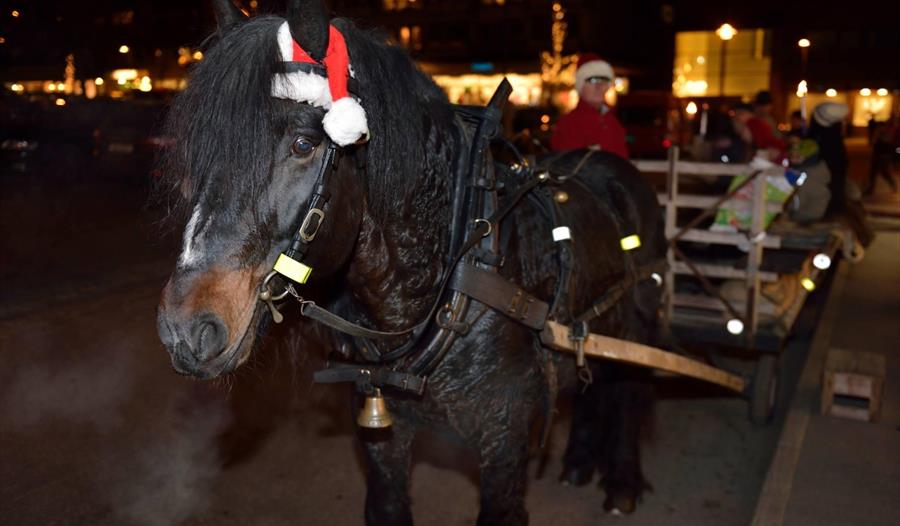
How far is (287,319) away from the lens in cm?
316

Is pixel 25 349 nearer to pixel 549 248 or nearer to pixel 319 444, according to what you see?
pixel 319 444

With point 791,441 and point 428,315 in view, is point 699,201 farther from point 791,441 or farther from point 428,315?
A: point 428,315

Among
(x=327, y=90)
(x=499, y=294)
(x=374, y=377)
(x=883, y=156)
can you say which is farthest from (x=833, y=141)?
(x=883, y=156)

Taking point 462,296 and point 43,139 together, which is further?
point 43,139

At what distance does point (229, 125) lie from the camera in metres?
2.22

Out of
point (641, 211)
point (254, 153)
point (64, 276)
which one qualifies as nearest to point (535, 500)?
point (641, 211)

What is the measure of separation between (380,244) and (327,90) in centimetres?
62

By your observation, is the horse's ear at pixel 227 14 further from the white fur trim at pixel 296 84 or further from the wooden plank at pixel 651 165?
the wooden plank at pixel 651 165

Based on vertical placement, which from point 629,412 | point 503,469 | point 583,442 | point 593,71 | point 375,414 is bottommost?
point 583,442

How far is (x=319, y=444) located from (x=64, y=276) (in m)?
5.31

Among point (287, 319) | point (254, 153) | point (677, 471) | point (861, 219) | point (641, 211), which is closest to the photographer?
point (254, 153)

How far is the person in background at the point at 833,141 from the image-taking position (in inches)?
349

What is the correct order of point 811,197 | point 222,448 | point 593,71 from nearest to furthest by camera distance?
point 222,448 < point 593,71 < point 811,197

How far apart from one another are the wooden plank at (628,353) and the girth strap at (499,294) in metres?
0.14
